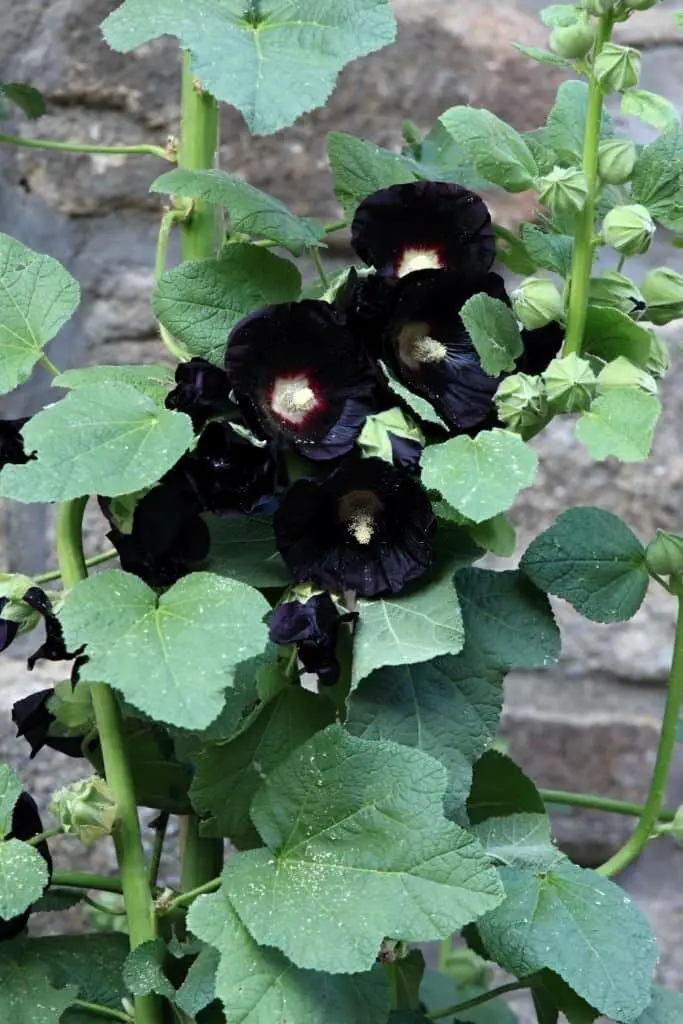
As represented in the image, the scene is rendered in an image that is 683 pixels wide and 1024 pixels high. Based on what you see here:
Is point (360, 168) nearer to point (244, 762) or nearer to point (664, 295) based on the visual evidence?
point (664, 295)

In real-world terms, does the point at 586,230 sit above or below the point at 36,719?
above

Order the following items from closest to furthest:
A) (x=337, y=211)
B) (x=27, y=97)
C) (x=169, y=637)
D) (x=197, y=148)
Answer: (x=169, y=637), (x=197, y=148), (x=27, y=97), (x=337, y=211)

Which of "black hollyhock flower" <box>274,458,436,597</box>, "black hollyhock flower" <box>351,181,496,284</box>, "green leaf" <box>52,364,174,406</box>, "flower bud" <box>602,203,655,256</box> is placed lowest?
"black hollyhock flower" <box>274,458,436,597</box>

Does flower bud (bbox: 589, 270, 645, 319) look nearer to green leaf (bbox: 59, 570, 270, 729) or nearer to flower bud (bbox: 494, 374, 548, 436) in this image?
flower bud (bbox: 494, 374, 548, 436)

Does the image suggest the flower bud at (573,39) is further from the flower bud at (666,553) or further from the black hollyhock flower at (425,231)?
the flower bud at (666,553)

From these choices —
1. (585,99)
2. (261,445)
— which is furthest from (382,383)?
(585,99)

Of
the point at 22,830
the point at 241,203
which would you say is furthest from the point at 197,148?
the point at 22,830

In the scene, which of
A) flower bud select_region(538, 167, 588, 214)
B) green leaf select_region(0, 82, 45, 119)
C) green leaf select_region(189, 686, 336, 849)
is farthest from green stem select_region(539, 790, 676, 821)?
green leaf select_region(0, 82, 45, 119)

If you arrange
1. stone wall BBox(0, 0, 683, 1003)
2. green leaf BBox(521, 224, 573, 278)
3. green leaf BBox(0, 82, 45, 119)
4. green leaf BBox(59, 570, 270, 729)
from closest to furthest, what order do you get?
1. green leaf BBox(59, 570, 270, 729)
2. green leaf BBox(521, 224, 573, 278)
3. green leaf BBox(0, 82, 45, 119)
4. stone wall BBox(0, 0, 683, 1003)
